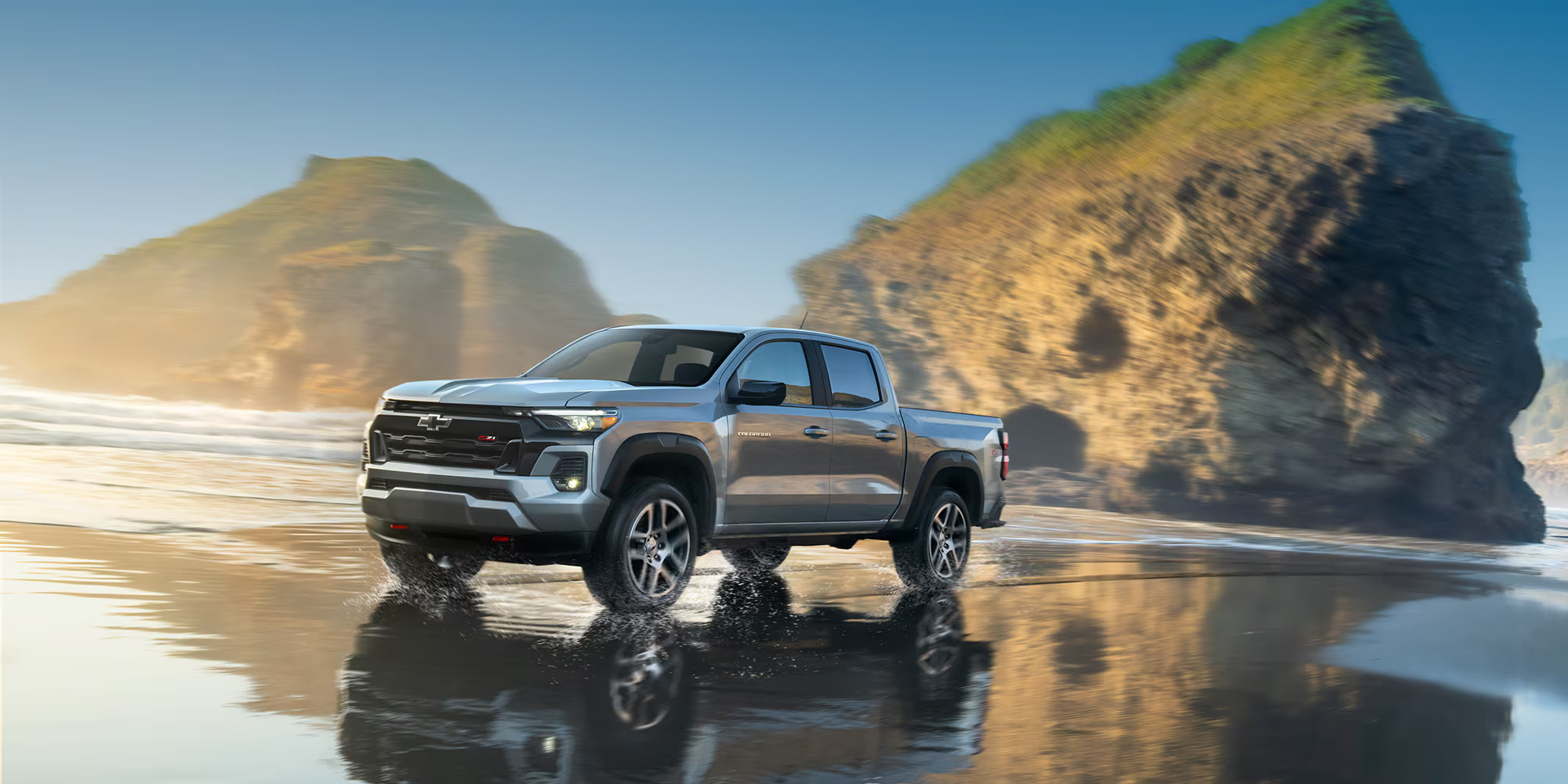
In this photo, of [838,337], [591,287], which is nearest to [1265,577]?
[838,337]

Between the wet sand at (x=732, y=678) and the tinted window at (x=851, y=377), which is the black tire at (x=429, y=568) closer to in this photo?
the wet sand at (x=732, y=678)

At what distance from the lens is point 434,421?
8188 millimetres

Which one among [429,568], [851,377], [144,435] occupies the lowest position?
[429,568]

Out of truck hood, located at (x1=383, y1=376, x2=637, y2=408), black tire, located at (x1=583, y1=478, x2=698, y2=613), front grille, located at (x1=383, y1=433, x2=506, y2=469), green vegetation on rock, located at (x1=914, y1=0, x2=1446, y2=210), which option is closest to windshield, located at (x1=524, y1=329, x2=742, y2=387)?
truck hood, located at (x1=383, y1=376, x2=637, y2=408)

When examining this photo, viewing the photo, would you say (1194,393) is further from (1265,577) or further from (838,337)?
(838,337)

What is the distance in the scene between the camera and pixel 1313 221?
90.9ft

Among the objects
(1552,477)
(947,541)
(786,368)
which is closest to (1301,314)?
(947,541)

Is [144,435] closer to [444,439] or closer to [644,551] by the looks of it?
[444,439]

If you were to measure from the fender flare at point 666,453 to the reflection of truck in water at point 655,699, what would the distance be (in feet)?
2.37

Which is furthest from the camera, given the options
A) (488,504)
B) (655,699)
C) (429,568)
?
(429,568)

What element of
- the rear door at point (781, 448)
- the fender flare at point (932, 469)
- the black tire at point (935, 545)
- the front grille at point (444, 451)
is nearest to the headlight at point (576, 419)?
the front grille at point (444, 451)

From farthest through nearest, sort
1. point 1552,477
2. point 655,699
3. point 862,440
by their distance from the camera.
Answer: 1. point 1552,477
2. point 862,440
3. point 655,699

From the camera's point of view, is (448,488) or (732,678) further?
(448,488)

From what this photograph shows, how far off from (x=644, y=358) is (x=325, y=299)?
74.3 meters
